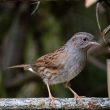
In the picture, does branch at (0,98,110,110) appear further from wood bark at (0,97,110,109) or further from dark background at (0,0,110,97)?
dark background at (0,0,110,97)

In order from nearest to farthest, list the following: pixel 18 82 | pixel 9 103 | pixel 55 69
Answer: pixel 9 103 < pixel 55 69 < pixel 18 82

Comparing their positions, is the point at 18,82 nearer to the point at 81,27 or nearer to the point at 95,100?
the point at 81,27

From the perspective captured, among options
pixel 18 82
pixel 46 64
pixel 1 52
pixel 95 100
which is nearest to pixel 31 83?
pixel 18 82

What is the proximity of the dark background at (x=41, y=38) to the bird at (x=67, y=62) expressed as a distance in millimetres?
1607

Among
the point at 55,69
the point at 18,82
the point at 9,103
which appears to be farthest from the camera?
the point at 18,82

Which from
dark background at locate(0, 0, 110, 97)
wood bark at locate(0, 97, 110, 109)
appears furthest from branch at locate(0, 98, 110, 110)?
dark background at locate(0, 0, 110, 97)

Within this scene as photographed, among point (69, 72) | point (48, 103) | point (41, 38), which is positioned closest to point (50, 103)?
point (48, 103)

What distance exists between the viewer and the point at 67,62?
492 centimetres

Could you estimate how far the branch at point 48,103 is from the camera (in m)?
3.87

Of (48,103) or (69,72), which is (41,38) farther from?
(48,103)

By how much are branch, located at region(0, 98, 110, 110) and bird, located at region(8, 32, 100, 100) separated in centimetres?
81

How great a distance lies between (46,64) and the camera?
5051 millimetres

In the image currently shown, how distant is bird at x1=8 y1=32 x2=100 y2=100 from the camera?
16.0ft

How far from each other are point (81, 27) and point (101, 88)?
75cm
